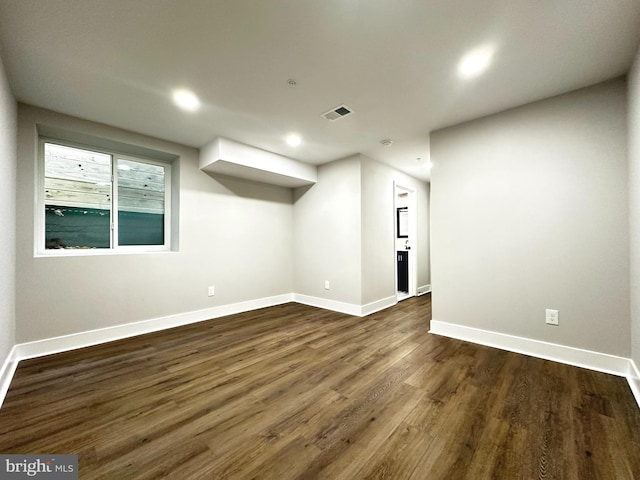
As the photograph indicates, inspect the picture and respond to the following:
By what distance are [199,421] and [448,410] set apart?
5.19 ft

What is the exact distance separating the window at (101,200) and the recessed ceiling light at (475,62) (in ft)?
12.2

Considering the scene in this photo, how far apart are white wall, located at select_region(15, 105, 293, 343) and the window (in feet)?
1.02

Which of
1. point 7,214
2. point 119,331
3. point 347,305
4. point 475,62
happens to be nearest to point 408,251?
point 347,305

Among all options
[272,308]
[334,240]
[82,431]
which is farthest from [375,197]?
[82,431]

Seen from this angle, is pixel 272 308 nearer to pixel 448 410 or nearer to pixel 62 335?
pixel 62 335

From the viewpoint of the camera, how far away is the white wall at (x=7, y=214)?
1.86m

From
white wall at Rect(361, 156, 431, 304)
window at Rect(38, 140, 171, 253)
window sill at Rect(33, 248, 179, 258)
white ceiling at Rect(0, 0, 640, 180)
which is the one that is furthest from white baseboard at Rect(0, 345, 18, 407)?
white wall at Rect(361, 156, 431, 304)

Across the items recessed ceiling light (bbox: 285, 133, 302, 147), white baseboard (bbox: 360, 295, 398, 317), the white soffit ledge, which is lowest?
white baseboard (bbox: 360, 295, 398, 317)

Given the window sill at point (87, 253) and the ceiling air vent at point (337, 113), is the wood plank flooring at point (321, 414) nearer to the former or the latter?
the window sill at point (87, 253)

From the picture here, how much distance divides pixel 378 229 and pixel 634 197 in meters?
2.69

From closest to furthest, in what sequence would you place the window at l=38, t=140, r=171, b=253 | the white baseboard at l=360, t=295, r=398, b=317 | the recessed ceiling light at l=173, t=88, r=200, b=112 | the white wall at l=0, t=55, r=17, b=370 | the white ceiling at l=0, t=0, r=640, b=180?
the white ceiling at l=0, t=0, r=640, b=180, the white wall at l=0, t=55, r=17, b=370, the recessed ceiling light at l=173, t=88, r=200, b=112, the window at l=38, t=140, r=171, b=253, the white baseboard at l=360, t=295, r=398, b=317

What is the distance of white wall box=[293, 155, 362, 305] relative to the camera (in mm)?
3898

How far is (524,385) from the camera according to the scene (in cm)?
194

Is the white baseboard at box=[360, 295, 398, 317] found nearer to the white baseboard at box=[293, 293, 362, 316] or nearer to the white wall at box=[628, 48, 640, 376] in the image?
the white baseboard at box=[293, 293, 362, 316]
